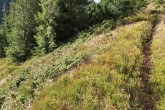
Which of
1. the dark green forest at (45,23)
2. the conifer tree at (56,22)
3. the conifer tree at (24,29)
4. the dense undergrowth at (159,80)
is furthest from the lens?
the conifer tree at (24,29)

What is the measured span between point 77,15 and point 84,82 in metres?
16.6

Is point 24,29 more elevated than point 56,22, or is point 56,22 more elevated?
point 56,22

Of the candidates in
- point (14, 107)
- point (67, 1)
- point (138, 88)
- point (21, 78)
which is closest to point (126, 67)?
point (138, 88)

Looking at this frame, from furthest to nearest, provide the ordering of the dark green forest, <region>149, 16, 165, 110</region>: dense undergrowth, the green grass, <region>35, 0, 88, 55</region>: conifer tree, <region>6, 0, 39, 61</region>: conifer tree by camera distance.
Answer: <region>6, 0, 39, 61</region>: conifer tree, the dark green forest, <region>35, 0, 88, 55</region>: conifer tree, <region>149, 16, 165, 110</region>: dense undergrowth, the green grass

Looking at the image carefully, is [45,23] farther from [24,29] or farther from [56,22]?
[24,29]

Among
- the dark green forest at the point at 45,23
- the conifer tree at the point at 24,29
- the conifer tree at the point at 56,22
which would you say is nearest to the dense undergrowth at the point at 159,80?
the conifer tree at the point at 56,22

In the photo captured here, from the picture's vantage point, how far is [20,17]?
1752cm

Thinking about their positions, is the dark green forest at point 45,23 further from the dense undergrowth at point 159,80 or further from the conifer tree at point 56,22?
the dense undergrowth at point 159,80

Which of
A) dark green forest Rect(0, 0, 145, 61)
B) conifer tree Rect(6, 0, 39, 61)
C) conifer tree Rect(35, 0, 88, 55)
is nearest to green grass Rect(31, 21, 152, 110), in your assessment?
conifer tree Rect(35, 0, 88, 55)

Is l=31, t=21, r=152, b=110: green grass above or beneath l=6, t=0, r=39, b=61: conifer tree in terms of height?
beneath

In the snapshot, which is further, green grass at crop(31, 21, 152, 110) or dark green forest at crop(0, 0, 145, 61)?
dark green forest at crop(0, 0, 145, 61)

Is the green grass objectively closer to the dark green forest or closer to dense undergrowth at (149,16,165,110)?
dense undergrowth at (149,16,165,110)

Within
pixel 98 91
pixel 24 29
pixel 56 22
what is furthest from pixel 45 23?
pixel 98 91

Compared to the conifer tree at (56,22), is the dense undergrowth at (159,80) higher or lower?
lower
